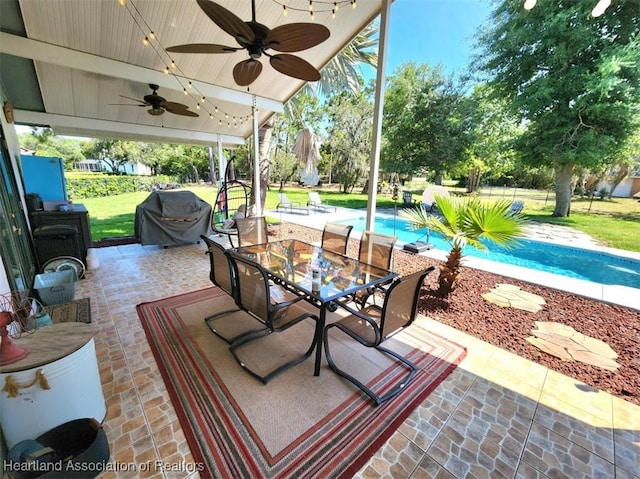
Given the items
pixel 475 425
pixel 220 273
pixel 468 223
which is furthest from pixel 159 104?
pixel 475 425

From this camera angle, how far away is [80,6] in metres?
3.03

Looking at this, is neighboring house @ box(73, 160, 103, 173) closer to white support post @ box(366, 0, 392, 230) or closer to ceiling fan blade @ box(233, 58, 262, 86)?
ceiling fan blade @ box(233, 58, 262, 86)

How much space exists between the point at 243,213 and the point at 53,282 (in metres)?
4.05

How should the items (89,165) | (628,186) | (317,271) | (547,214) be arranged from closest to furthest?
(317,271), (547,214), (628,186), (89,165)

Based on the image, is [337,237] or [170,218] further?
[170,218]

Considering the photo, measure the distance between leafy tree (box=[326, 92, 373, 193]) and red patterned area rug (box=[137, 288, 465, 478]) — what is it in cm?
1420

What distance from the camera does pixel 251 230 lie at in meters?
4.03

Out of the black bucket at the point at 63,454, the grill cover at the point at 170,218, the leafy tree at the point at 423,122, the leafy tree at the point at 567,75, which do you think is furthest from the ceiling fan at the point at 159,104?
the leafy tree at the point at 423,122

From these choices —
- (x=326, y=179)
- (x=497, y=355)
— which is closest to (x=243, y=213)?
(x=497, y=355)

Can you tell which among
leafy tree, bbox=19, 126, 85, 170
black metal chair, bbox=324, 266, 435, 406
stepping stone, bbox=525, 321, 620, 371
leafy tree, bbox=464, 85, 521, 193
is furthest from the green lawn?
leafy tree, bbox=19, 126, 85, 170

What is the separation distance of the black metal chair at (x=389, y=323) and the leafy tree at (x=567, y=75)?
10023mm

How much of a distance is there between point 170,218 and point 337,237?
370 cm

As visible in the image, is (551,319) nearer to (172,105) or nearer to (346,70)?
(172,105)

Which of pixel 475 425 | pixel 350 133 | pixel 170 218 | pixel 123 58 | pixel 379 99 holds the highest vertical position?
pixel 350 133
